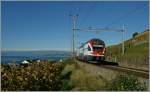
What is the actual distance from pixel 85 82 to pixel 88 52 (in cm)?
1821

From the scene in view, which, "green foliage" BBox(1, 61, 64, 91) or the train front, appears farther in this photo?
the train front

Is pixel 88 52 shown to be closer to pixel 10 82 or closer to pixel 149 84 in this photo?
pixel 10 82

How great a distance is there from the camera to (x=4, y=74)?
19.5m

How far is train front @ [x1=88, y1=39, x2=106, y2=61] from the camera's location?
130 ft

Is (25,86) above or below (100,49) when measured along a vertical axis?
below

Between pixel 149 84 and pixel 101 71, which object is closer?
pixel 149 84

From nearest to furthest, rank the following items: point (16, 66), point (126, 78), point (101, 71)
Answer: point (126, 78)
point (16, 66)
point (101, 71)

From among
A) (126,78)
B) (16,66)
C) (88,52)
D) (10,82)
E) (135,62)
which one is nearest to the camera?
(126,78)

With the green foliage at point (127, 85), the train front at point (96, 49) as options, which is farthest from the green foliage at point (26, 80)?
the train front at point (96, 49)

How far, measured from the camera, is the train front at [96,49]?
3975 centimetres

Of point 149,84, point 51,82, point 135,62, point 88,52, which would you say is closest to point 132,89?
point 149,84

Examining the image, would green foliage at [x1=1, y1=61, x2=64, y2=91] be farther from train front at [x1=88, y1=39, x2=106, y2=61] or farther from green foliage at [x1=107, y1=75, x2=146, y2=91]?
train front at [x1=88, y1=39, x2=106, y2=61]

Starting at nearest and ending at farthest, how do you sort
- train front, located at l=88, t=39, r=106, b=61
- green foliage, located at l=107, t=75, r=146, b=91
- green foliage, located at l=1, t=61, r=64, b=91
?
green foliage, located at l=107, t=75, r=146, b=91 → green foliage, located at l=1, t=61, r=64, b=91 → train front, located at l=88, t=39, r=106, b=61

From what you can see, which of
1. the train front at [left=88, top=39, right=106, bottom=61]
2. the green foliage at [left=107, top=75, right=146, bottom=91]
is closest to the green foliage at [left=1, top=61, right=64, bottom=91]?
the green foliage at [left=107, top=75, right=146, bottom=91]
